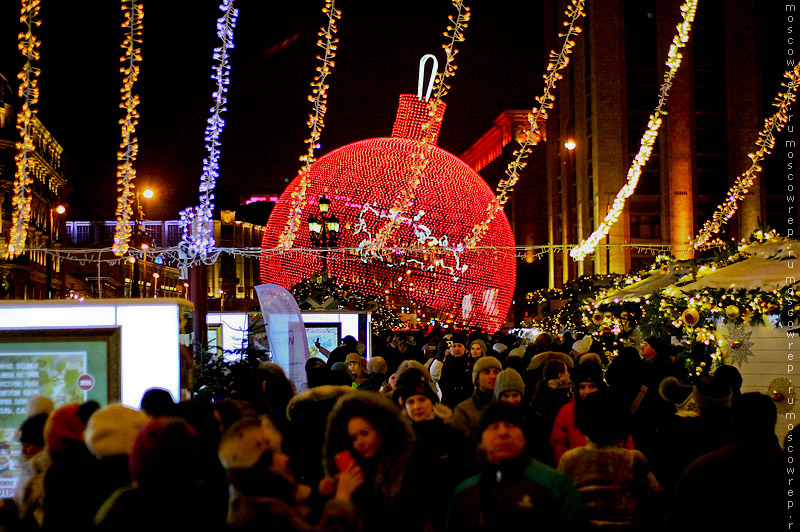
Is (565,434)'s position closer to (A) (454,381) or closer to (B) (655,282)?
(A) (454,381)

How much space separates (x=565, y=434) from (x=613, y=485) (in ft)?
6.80

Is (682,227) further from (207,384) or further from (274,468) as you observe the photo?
(274,468)

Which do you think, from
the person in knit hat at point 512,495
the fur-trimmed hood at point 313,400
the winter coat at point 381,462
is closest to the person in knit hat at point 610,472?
the person in knit hat at point 512,495

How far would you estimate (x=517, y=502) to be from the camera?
4.12 meters

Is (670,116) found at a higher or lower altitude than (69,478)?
higher

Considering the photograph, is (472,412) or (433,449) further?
(472,412)

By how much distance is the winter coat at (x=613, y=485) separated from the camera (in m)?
4.77

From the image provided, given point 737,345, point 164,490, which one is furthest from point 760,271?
point 164,490

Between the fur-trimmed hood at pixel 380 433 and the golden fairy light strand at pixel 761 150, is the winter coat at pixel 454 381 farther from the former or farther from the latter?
the golden fairy light strand at pixel 761 150

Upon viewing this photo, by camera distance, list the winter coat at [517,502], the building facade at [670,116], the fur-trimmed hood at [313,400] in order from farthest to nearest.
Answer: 1. the building facade at [670,116]
2. the fur-trimmed hood at [313,400]
3. the winter coat at [517,502]

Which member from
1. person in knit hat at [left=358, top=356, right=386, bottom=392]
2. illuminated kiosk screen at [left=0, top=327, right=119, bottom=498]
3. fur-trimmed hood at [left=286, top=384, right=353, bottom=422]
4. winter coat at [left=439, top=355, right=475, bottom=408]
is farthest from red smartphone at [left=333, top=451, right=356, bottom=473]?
winter coat at [left=439, top=355, right=475, bottom=408]

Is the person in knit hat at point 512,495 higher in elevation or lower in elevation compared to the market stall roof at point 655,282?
lower

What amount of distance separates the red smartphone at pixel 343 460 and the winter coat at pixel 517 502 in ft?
2.00

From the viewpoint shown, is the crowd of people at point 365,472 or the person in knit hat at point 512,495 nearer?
the crowd of people at point 365,472
